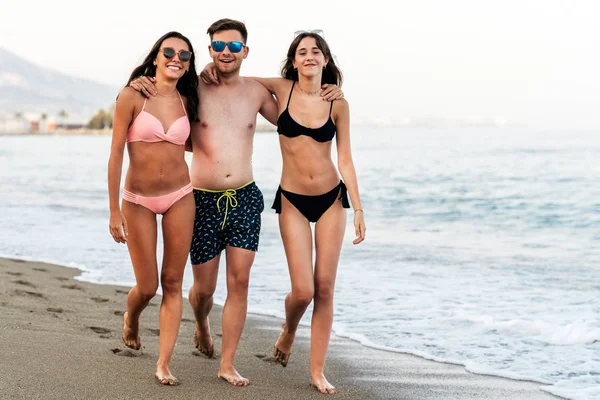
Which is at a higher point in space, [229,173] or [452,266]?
[229,173]

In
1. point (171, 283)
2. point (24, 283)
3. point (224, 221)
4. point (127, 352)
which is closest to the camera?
point (171, 283)

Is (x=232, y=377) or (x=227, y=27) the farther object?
(x=227, y=27)

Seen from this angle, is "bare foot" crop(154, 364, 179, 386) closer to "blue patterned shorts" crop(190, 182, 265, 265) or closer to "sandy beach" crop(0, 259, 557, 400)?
"sandy beach" crop(0, 259, 557, 400)

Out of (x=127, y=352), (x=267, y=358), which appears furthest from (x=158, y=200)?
(x=267, y=358)

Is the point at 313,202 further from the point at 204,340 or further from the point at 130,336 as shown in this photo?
the point at 130,336

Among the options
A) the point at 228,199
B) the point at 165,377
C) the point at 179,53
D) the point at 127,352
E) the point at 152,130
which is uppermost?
the point at 179,53

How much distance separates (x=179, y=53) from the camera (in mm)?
4484

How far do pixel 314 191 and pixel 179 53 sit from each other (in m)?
1.10

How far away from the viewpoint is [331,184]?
15.9 ft

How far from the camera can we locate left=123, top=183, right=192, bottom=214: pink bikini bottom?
4.46m

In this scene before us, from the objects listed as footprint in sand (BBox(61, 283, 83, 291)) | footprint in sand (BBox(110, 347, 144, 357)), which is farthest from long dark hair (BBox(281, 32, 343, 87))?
footprint in sand (BBox(61, 283, 83, 291))

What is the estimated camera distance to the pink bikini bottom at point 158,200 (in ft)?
14.6

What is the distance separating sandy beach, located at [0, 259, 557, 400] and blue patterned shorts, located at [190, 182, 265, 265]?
76 centimetres

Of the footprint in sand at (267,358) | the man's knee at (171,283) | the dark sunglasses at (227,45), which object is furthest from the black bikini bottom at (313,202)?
the footprint in sand at (267,358)
